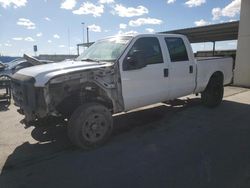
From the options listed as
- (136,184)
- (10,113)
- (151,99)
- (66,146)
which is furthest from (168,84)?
(10,113)

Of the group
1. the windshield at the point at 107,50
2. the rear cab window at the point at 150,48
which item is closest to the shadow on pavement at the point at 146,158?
the rear cab window at the point at 150,48

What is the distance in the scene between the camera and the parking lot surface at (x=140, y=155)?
3.56 metres

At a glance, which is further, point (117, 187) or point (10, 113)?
point (10, 113)

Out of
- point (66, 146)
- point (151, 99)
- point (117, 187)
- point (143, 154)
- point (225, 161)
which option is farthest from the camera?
point (151, 99)

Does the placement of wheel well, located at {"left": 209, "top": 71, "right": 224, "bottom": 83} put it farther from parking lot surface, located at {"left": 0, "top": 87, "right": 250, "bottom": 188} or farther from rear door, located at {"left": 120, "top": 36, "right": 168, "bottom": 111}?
rear door, located at {"left": 120, "top": 36, "right": 168, "bottom": 111}

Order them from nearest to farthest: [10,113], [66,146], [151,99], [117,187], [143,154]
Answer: [117,187]
[143,154]
[66,146]
[151,99]
[10,113]

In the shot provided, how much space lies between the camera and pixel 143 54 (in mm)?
5180

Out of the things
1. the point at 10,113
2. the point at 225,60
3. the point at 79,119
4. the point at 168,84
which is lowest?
the point at 10,113

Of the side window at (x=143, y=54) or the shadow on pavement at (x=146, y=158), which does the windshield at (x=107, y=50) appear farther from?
the shadow on pavement at (x=146, y=158)

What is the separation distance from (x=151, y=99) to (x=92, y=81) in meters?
1.64

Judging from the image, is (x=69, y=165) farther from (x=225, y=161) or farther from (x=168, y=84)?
(x=168, y=84)

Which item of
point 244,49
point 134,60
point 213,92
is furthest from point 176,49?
point 244,49

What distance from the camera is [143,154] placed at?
4.39m

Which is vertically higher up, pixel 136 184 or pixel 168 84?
pixel 168 84
